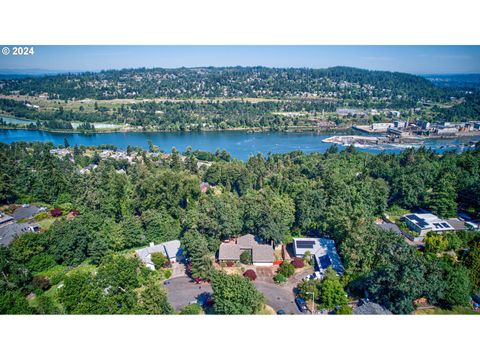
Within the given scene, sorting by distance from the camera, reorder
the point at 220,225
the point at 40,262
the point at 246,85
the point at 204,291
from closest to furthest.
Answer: the point at 204,291 → the point at 40,262 → the point at 220,225 → the point at 246,85

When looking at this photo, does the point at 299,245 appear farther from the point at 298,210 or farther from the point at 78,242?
the point at 78,242

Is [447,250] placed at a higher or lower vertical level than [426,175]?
lower

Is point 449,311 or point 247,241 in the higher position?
point 247,241

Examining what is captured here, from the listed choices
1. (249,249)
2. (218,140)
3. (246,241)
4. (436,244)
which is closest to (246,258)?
(249,249)

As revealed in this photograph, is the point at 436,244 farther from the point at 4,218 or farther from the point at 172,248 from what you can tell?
the point at 4,218

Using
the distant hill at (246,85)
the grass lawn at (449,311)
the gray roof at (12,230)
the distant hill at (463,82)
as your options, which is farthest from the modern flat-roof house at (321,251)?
the distant hill at (246,85)

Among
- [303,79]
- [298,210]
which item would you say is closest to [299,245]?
[298,210]

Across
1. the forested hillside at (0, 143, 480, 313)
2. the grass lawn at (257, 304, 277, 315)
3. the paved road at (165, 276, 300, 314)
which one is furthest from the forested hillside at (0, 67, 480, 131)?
the grass lawn at (257, 304, 277, 315)
